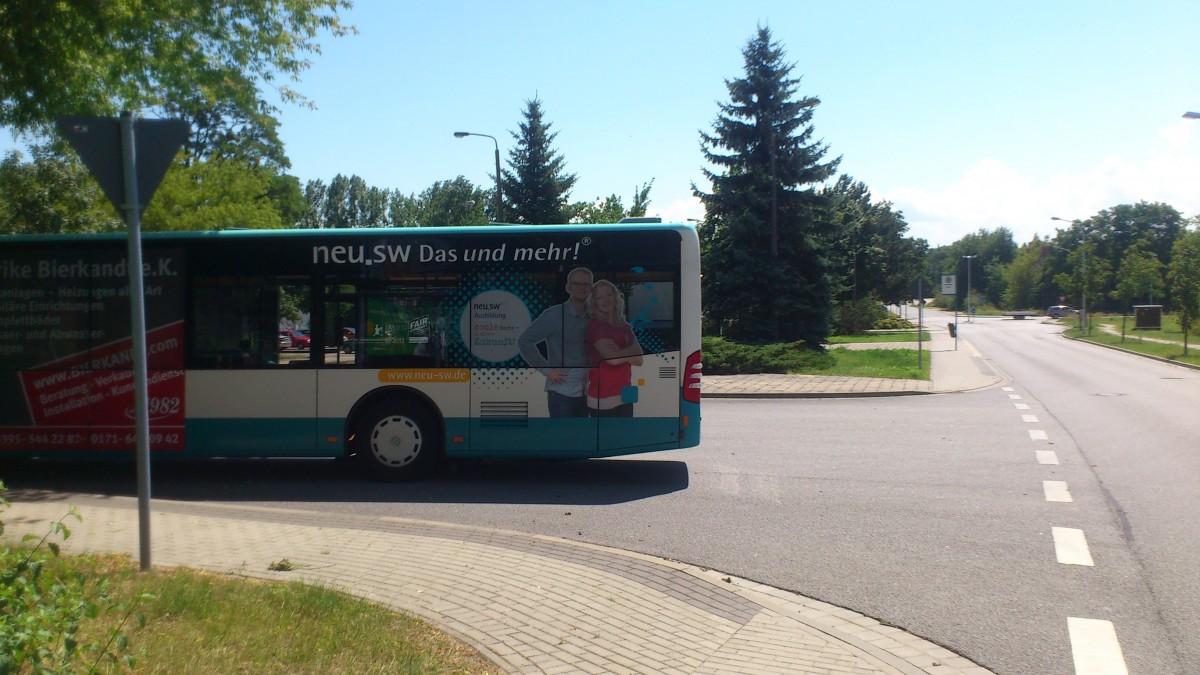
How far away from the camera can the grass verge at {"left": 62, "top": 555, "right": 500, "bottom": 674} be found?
4582 mm

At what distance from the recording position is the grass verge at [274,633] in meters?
4.58

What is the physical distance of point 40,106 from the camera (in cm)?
1211

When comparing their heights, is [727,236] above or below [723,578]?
above

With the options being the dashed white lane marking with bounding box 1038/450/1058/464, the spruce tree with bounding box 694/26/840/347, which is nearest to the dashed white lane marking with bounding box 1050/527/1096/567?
the dashed white lane marking with bounding box 1038/450/1058/464

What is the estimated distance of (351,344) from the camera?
416 inches

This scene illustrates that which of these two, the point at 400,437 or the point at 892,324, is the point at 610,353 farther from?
the point at 892,324

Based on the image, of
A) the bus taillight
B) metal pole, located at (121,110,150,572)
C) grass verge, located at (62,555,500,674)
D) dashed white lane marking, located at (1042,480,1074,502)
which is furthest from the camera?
the bus taillight

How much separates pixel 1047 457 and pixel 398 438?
26.1 ft

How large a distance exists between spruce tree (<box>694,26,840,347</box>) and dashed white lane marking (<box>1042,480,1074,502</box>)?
80.8ft

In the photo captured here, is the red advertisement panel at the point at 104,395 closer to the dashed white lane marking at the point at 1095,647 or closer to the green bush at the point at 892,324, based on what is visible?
the dashed white lane marking at the point at 1095,647

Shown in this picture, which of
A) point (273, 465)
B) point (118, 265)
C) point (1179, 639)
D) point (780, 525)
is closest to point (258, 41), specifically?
point (118, 265)

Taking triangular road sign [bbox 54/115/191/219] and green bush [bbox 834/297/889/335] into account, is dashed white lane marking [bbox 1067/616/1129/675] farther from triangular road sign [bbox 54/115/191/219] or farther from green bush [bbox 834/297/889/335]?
green bush [bbox 834/297/889/335]

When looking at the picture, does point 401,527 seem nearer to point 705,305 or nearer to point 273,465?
point 273,465

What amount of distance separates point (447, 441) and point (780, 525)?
3805 millimetres
